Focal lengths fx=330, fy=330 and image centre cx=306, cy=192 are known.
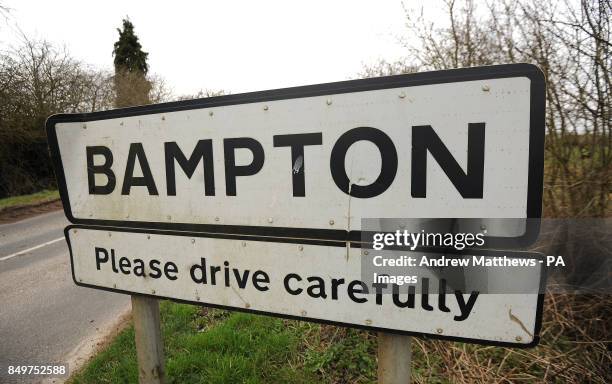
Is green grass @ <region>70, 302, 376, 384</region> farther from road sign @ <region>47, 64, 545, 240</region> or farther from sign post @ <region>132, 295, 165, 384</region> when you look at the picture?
road sign @ <region>47, 64, 545, 240</region>

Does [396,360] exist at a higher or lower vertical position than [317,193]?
lower

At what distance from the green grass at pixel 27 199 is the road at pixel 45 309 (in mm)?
5740

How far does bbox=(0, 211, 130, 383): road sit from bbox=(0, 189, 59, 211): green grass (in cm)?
574

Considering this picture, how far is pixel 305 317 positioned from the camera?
106cm

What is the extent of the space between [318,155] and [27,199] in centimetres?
1504

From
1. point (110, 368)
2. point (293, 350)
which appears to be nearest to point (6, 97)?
point (110, 368)

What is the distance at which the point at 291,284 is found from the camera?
1.07 meters

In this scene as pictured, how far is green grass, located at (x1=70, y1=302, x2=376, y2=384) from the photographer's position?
2.41m

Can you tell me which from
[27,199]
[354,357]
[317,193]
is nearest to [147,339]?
[317,193]

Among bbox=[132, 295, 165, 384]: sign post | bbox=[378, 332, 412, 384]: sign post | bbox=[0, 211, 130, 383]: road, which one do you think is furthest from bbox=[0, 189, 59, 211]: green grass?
bbox=[378, 332, 412, 384]: sign post

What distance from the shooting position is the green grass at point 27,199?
36.5 ft

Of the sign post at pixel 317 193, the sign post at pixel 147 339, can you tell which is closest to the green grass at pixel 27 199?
the sign post at pixel 147 339

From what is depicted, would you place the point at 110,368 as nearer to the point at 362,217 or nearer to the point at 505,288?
the point at 362,217

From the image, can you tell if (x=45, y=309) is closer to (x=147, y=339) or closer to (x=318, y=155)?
(x=147, y=339)
